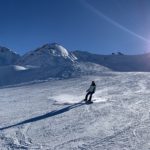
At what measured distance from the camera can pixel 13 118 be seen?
58.0ft

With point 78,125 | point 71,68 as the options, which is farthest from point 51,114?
point 71,68

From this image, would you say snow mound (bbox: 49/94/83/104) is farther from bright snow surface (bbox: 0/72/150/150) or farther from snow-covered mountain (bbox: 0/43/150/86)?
snow-covered mountain (bbox: 0/43/150/86)

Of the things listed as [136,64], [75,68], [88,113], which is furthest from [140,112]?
[136,64]

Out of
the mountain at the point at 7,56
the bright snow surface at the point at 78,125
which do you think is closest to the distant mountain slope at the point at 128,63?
the bright snow surface at the point at 78,125

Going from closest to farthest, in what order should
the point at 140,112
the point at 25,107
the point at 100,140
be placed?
the point at 100,140
the point at 140,112
the point at 25,107

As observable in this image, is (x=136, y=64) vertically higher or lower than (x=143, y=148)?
higher

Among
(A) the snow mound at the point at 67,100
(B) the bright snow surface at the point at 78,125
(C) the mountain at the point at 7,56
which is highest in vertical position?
(C) the mountain at the point at 7,56

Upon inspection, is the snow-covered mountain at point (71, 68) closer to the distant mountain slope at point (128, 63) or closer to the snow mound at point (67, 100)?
the distant mountain slope at point (128, 63)

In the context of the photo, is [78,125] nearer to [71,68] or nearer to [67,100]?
[67,100]

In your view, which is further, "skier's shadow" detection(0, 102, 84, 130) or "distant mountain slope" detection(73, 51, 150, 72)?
"distant mountain slope" detection(73, 51, 150, 72)

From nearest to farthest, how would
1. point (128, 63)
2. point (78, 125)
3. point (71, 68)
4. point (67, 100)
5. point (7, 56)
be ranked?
point (78, 125), point (67, 100), point (71, 68), point (128, 63), point (7, 56)

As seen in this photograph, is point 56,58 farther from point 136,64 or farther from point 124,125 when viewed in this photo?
point 124,125

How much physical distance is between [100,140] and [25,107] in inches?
377

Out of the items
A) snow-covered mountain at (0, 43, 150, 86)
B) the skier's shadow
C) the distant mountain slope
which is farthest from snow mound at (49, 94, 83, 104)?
the distant mountain slope
